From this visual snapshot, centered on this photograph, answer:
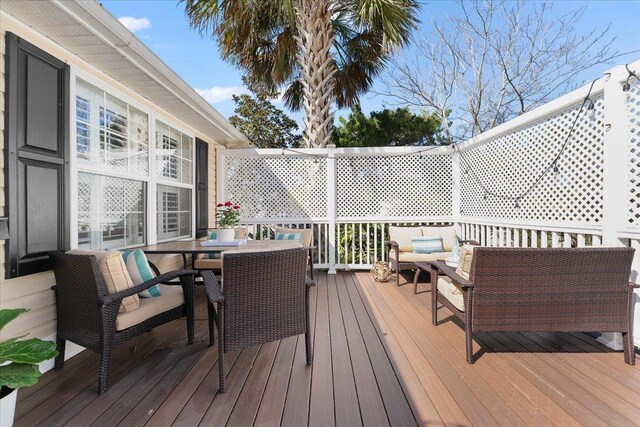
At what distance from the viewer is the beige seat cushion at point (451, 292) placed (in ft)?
8.51

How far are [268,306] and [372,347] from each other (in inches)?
40.8

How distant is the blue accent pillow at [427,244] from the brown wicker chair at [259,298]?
319 centimetres

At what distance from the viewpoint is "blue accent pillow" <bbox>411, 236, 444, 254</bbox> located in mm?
5047

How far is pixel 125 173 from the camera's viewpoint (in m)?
Answer: 3.36

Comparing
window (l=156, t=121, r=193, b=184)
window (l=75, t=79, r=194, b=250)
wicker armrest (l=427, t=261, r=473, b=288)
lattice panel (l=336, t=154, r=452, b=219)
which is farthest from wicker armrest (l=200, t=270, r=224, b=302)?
lattice panel (l=336, t=154, r=452, b=219)

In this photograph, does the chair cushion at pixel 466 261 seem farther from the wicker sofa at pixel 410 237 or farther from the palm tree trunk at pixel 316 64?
the palm tree trunk at pixel 316 64

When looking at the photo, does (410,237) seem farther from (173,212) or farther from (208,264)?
(173,212)

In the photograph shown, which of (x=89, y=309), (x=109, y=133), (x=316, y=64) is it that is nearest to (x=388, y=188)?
(x=316, y=64)

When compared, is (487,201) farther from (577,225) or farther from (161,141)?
(161,141)

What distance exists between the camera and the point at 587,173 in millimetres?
3027

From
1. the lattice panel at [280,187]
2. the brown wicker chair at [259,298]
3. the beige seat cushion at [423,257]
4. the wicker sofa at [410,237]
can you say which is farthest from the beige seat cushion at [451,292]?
the lattice panel at [280,187]

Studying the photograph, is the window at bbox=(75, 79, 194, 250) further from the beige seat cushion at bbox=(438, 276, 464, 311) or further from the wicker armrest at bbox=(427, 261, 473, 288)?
the beige seat cushion at bbox=(438, 276, 464, 311)

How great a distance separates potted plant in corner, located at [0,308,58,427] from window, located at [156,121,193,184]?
109 inches

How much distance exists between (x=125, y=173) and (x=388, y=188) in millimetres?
4160
